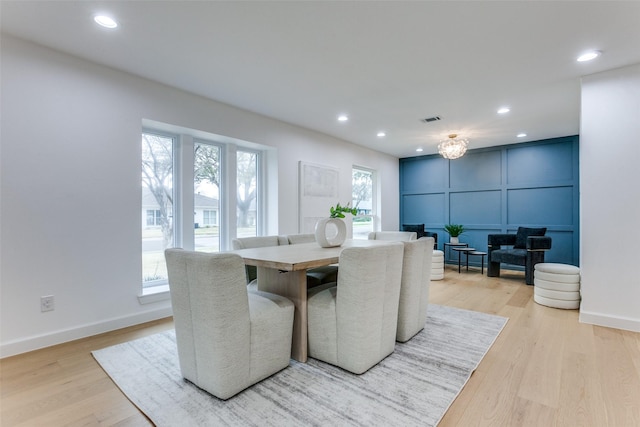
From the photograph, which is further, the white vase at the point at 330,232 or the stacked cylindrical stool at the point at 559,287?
the stacked cylindrical stool at the point at 559,287

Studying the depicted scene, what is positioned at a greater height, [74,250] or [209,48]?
[209,48]

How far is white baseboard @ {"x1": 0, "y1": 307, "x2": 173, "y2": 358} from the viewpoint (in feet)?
7.52

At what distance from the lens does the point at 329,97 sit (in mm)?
3514

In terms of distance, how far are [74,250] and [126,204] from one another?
1.84 feet

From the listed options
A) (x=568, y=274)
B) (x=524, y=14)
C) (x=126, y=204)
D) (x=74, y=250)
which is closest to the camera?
(x=524, y=14)

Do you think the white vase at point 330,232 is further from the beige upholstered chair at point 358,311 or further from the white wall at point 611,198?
the white wall at point 611,198

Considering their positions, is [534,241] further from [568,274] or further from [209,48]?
[209,48]

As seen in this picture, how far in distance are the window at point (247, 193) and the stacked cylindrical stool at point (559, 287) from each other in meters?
3.68

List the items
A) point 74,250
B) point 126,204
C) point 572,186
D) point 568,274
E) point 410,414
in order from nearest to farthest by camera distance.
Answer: point 410,414, point 74,250, point 126,204, point 568,274, point 572,186

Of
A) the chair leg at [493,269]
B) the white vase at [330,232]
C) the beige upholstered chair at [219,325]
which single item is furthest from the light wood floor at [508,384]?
the chair leg at [493,269]

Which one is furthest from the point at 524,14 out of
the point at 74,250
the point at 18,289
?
the point at 18,289

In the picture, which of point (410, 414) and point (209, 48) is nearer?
point (410, 414)

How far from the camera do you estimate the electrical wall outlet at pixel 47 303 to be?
243cm

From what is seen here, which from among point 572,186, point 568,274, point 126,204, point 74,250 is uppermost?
point 572,186
